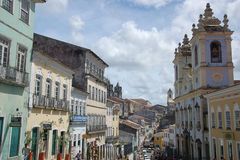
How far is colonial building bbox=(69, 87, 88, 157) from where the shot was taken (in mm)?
28203

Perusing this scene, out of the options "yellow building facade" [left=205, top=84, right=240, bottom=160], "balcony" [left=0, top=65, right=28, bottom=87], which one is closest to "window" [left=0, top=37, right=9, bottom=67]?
"balcony" [left=0, top=65, right=28, bottom=87]

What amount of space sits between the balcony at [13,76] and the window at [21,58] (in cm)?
42

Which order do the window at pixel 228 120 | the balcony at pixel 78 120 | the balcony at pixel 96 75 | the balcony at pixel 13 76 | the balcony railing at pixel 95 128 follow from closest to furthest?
the balcony at pixel 13 76 → the window at pixel 228 120 → the balcony at pixel 78 120 → the balcony railing at pixel 95 128 → the balcony at pixel 96 75

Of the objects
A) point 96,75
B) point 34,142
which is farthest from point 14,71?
point 96,75

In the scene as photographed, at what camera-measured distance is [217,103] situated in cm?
2922

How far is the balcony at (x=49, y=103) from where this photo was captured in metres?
19.7

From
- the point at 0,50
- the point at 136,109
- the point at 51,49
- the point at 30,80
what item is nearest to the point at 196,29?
the point at 51,49

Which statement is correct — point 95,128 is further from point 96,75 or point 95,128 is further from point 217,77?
point 217,77

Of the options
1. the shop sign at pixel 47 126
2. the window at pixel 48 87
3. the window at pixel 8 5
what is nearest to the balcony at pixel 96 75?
the window at pixel 48 87

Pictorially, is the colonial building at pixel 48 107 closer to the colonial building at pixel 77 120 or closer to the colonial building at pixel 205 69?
the colonial building at pixel 77 120

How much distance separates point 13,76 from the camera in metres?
15.8

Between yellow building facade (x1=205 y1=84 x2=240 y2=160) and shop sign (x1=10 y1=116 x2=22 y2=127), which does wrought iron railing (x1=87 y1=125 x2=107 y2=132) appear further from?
shop sign (x1=10 y1=116 x2=22 y2=127)

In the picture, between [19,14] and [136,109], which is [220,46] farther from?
[136,109]

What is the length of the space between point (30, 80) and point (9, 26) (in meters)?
3.78
